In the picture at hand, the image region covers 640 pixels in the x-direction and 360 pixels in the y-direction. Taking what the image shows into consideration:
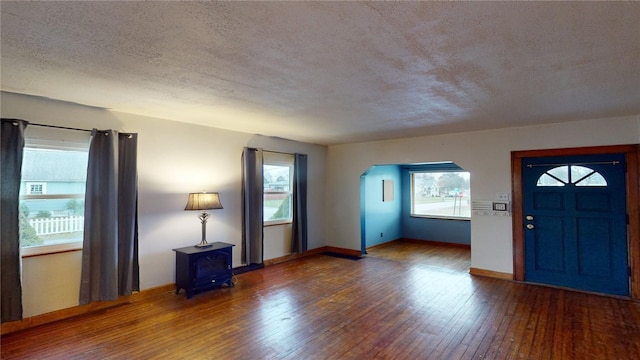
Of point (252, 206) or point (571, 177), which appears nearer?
point (571, 177)

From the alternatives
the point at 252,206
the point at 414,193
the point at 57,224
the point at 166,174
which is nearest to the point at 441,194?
the point at 414,193

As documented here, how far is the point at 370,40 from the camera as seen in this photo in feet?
6.59

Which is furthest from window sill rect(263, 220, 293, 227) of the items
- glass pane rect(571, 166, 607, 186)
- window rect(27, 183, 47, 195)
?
glass pane rect(571, 166, 607, 186)

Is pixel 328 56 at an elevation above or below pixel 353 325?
above

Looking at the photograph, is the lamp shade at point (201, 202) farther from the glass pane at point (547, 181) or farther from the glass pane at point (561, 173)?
the glass pane at point (561, 173)

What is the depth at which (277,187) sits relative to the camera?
615 centimetres

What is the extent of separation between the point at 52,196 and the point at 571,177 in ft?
21.7

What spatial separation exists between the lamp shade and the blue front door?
468cm

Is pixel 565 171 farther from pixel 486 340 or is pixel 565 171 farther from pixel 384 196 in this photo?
pixel 384 196

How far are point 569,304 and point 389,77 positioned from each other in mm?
3669

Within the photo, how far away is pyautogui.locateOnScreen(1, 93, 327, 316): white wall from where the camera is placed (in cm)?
344

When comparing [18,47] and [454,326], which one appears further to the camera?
[454,326]

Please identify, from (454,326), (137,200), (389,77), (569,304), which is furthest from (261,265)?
(569,304)

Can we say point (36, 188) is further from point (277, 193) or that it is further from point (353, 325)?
point (353, 325)
